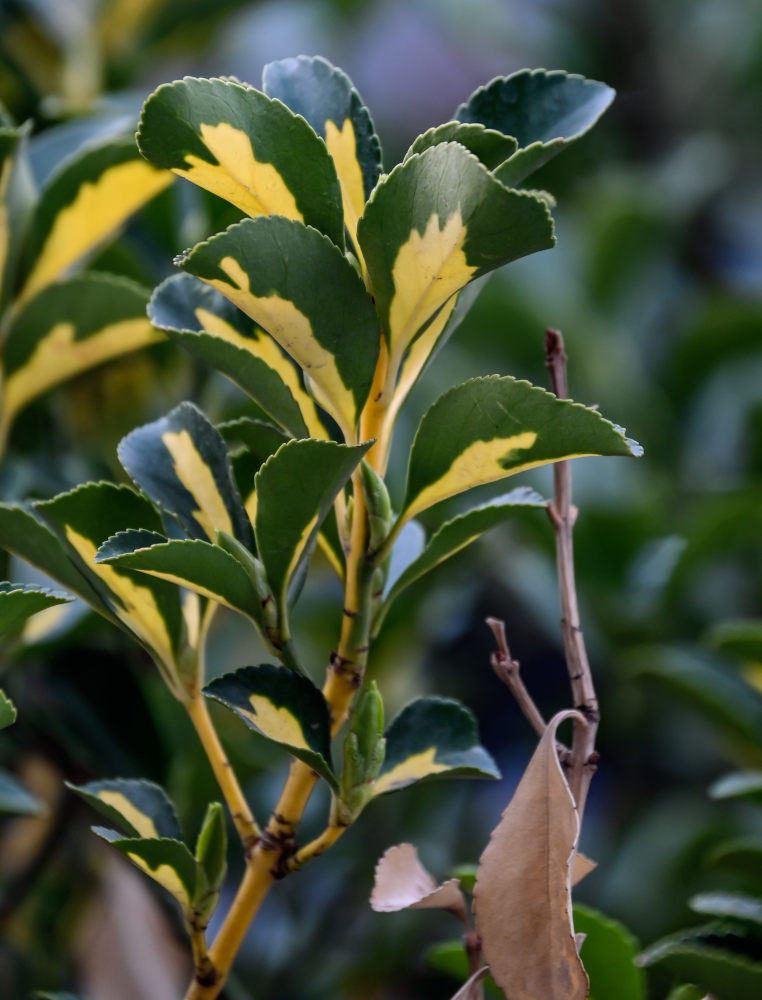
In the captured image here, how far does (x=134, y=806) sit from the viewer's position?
0.46 metres

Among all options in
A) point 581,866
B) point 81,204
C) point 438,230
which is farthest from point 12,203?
point 581,866

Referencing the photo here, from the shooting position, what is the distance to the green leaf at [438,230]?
1.17 ft

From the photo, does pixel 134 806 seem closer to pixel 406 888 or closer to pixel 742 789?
pixel 406 888

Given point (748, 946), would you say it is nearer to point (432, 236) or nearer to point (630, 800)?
point (432, 236)

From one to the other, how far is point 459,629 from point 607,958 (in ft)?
2.62

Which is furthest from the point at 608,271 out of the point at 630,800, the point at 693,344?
the point at 630,800

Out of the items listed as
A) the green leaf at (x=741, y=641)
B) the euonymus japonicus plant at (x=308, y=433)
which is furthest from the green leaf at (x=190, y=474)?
the green leaf at (x=741, y=641)

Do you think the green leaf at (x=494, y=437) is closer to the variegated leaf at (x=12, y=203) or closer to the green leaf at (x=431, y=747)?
the green leaf at (x=431, y=747)

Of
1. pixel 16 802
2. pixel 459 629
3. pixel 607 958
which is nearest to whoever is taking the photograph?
pixel 607 958

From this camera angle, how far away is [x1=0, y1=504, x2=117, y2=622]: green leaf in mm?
429

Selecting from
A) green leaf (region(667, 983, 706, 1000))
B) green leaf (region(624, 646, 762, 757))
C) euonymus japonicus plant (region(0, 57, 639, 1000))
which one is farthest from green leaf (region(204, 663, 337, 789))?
green leaf (region(624, 646, 762, 757))

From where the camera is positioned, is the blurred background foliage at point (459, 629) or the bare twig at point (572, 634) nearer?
the bare twig at point (572, 634)

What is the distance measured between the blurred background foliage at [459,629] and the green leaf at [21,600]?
0.69 ft

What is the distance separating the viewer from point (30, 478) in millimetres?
728
